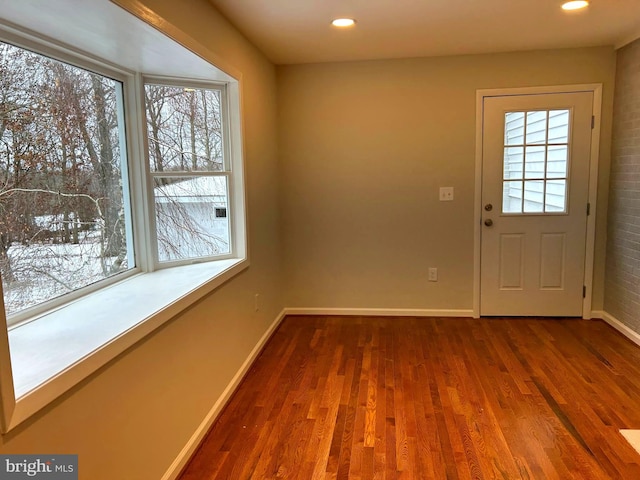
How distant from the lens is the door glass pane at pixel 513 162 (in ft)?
12.7

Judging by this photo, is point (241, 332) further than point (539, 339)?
No

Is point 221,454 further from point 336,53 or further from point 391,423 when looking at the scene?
point 336,53

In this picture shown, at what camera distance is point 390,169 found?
158 inches

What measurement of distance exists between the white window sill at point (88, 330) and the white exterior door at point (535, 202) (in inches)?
101

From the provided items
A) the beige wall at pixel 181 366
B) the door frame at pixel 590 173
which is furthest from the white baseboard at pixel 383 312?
the beige wall at pixel 181 366

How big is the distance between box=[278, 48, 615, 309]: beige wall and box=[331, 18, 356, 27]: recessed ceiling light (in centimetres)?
97

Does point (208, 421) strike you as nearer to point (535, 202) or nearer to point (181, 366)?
point (181, 366)

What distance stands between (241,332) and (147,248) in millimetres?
826

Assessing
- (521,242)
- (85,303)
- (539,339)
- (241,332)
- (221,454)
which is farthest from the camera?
(521,242)

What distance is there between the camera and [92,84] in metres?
2.22

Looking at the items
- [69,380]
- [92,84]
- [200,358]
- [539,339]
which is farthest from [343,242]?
[69,380]

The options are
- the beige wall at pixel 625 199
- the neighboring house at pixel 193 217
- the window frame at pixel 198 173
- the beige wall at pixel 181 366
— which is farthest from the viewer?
the beige wall at pixel 625 199

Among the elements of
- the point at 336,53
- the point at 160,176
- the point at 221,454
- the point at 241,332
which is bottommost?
the point at 221,454

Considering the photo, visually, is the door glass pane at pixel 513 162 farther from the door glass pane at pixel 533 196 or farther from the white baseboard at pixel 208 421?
the white baseboard at pixel 208 421
